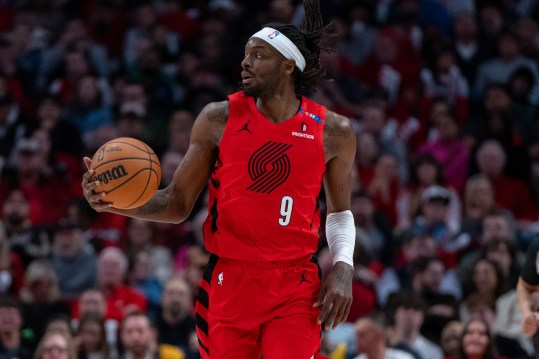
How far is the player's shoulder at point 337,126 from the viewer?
570 centimetres

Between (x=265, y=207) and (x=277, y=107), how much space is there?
60 cm

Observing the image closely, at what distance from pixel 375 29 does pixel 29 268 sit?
6399 millimetres

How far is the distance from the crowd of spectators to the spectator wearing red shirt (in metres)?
0.02

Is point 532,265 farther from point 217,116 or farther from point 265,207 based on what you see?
point 217,116

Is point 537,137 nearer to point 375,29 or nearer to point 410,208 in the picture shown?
point 410,208

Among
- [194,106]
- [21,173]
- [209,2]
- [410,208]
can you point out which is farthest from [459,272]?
[209,2]

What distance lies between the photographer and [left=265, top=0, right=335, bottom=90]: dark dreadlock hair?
5824mm

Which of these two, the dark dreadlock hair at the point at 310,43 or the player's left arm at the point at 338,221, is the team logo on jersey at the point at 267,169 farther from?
the dark dreadlock hair at the point at 310,43

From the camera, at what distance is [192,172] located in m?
5.60

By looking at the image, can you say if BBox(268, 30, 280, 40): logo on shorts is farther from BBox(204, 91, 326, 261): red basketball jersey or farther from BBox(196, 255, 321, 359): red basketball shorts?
BBox(196, 255, 321, 359): red basketball shorts

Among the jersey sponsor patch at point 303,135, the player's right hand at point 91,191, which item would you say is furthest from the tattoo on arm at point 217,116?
the player's right hand at point 91,191

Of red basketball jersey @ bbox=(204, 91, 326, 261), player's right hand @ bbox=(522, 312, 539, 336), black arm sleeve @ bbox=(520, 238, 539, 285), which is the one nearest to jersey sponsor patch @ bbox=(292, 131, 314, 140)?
red basketball jersey @ bbox=(204, 91, 326, 261)

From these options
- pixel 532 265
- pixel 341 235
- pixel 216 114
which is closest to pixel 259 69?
pixel 216 114

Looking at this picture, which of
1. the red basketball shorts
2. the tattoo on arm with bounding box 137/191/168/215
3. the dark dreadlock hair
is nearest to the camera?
the red basketball shorts
